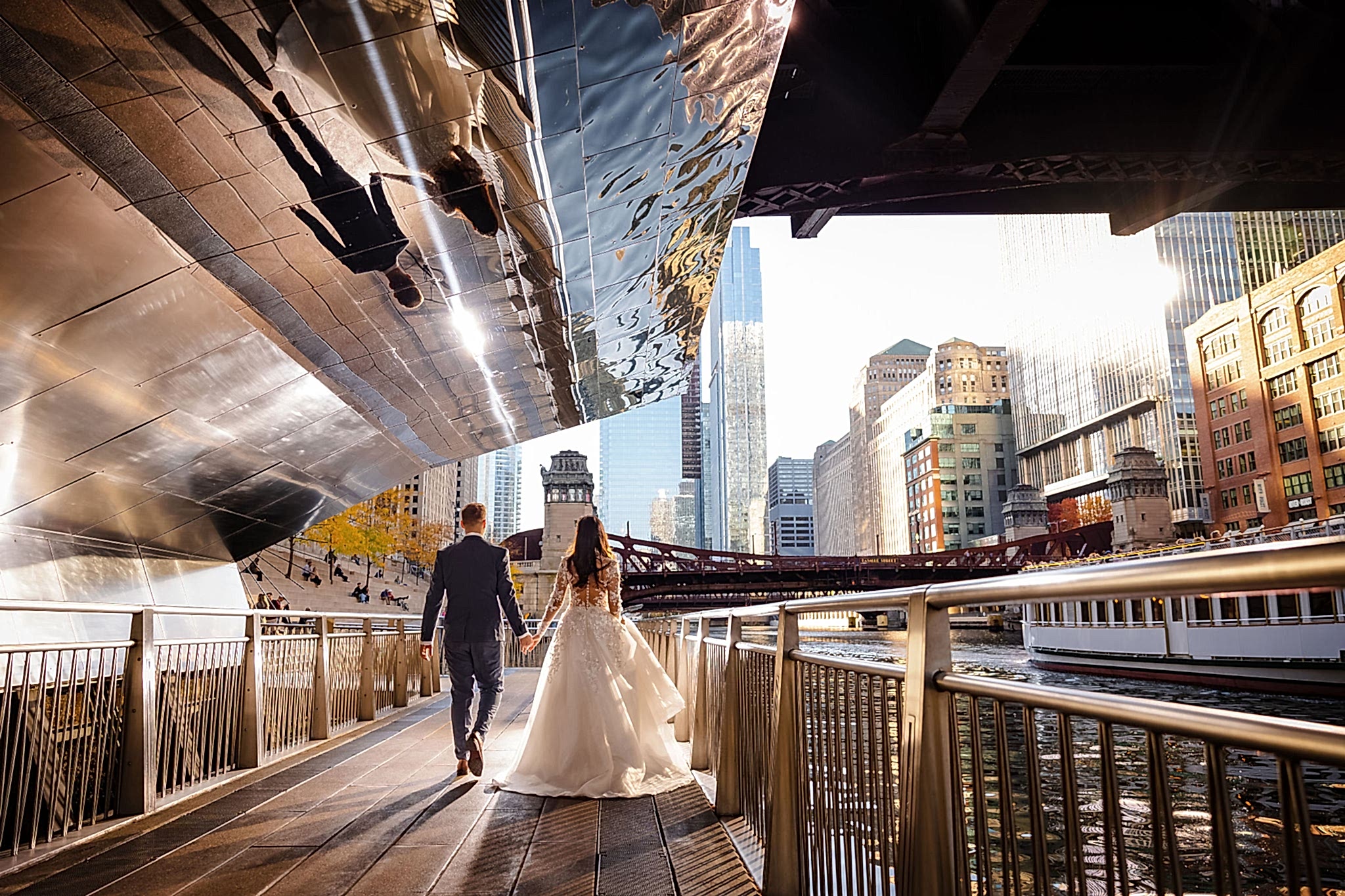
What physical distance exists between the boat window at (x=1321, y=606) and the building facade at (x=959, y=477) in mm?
106938

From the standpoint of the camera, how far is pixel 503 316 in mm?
10344

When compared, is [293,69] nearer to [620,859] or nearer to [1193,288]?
[620,859]

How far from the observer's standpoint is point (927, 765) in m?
2.44

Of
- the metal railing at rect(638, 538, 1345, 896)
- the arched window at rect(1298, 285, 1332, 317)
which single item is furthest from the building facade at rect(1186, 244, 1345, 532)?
the metal railing at rect(638, 538, 1345, 896)

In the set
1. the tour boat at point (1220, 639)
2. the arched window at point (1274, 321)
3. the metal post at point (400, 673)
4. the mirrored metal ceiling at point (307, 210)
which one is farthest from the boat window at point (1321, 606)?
the arched window at point (1274, 321)

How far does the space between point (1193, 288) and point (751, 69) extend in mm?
112711

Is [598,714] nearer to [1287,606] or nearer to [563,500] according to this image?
[1287,606]

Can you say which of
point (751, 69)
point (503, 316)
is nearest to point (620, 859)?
point (751, 69)

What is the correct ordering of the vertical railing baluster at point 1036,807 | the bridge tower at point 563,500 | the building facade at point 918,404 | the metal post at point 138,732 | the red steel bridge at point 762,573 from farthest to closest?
the building facade at point 918,404 < the bridge tower at point 563,500 < the red steel bridge at point 762,573 < the metal post at point 138,732 < the vertical railing baluster at point 1036,807

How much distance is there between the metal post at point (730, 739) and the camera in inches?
225

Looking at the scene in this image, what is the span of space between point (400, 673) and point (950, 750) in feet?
43.9

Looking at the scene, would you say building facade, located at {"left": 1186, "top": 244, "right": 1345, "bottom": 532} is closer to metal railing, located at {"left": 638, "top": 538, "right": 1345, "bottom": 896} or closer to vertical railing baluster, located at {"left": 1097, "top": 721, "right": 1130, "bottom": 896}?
metal railing, located at {"left": 638, "top": 538, "right": 1345, "bottom": 896}

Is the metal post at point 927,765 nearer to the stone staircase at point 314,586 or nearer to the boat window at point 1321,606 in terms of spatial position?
the boat window at point 1321,606

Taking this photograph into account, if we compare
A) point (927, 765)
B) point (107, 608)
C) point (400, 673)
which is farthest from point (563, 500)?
point (927, 765)
